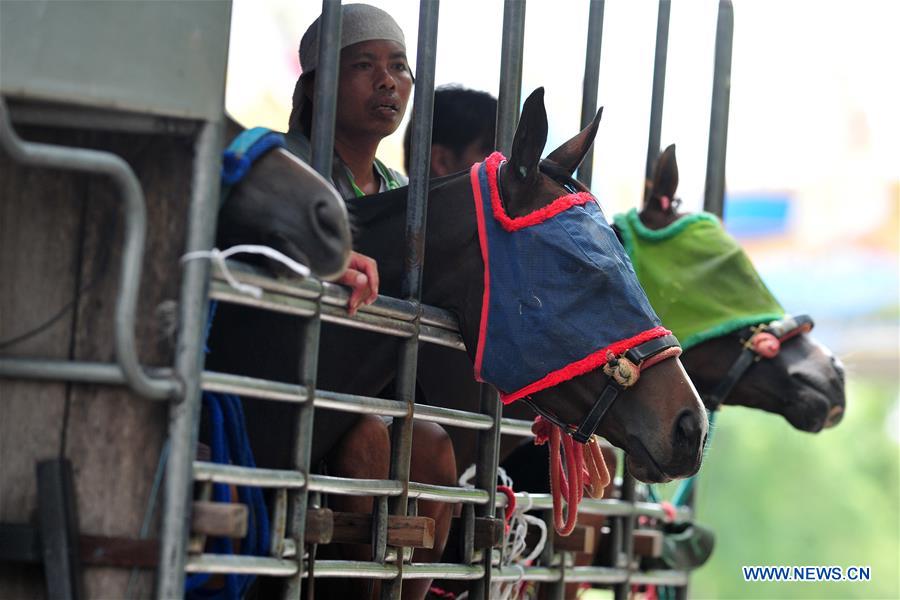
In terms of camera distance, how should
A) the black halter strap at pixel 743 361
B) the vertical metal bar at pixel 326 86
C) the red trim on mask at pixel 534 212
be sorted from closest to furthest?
1. the vertical metal bar at pixel 326 86
2. the red trim on mask at pixel 534 212
3. the black halter strap at pixel 743 361

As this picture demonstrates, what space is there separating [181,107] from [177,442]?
577 mm

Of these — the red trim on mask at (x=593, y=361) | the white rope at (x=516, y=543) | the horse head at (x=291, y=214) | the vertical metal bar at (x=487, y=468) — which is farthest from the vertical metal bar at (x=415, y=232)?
the horse head at (x=291, y=214)

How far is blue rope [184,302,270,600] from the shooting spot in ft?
8.75

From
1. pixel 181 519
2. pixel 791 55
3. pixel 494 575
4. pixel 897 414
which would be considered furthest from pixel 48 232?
pixel 791 55

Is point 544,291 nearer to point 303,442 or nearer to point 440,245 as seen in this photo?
point 440,245

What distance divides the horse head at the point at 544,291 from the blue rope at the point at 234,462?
0.74 m

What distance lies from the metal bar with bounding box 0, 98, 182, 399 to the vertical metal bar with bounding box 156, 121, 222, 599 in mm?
78

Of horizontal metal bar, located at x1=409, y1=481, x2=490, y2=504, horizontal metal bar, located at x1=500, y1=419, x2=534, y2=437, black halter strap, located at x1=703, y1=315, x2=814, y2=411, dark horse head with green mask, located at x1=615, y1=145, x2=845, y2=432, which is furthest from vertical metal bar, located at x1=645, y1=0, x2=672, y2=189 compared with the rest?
horizontal metal bar, located at x1=409, y1=481, x2=490, y2=504

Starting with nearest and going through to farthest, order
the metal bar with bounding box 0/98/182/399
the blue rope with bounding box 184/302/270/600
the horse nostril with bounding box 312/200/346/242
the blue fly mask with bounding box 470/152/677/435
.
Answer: the metal bar with bounding box 0/98/182/399, the horse nostril with bounding box 312/200/346/242, the blue rope with bounding box 184/302/270/600, the blue fly mask with bounding box 470/152/677/435

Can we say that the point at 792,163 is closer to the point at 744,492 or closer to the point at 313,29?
the point at 744,492

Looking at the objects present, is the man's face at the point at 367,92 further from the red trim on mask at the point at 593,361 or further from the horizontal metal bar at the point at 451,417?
the red trim on mask at the point at 593,361

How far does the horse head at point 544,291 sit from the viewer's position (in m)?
3.10

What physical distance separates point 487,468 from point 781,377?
1437mm

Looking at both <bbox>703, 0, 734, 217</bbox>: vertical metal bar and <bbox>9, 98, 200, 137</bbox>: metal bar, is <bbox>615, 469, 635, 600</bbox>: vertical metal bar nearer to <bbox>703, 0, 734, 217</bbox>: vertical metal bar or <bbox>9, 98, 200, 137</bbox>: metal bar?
<bbox>703, 0, 734, 217</bbox>: vertical metal bar
